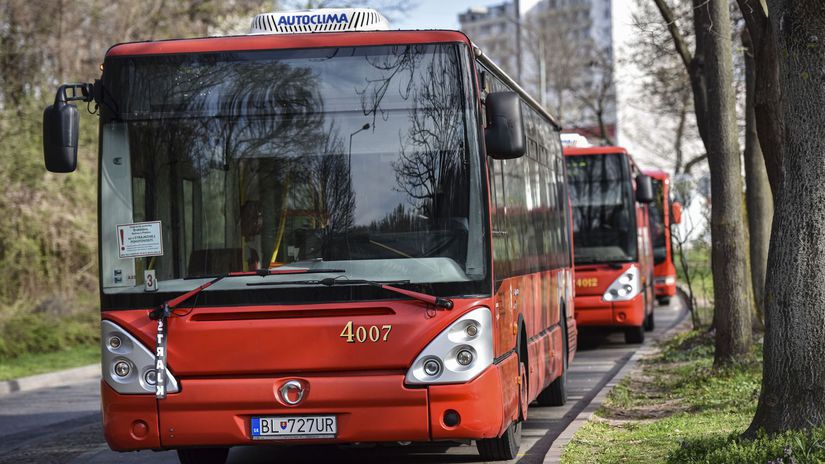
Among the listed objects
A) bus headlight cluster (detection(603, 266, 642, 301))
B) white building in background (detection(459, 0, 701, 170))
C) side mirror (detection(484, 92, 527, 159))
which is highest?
white building in background (detection(459, 0, 701, 170))

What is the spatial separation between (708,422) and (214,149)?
186 inches

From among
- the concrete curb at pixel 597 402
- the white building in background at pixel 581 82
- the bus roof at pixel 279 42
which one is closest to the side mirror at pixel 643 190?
the concrete curb at pixel 597 402

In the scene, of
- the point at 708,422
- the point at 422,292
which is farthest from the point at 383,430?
the point at 708,422

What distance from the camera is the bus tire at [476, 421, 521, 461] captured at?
31.2 feet

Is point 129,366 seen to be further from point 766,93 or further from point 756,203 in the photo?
point 756,203

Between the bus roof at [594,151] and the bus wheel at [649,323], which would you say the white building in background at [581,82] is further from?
the bus roof at [594,151]

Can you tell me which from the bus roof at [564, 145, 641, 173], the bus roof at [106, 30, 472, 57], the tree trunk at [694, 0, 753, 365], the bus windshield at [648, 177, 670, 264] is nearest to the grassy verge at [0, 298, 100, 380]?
the bus roof at [564, 145, 641, 173]

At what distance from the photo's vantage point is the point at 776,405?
7.95 meters

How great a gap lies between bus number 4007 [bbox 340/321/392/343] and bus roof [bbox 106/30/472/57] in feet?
5.95

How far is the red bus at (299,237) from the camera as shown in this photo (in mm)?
8133

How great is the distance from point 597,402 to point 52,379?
1023 cm

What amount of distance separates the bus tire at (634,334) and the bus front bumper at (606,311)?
1274 millimetres

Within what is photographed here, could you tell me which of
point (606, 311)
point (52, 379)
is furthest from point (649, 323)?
point (52, 379)

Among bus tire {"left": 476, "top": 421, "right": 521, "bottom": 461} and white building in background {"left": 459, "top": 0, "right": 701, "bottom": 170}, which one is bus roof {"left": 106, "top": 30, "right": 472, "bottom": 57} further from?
white building in background {"left": 459, "top": 0, "right": 701, "bottom": 170}
